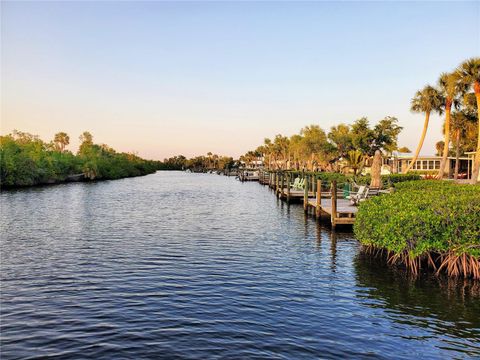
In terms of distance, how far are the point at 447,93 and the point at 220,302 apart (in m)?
50.5

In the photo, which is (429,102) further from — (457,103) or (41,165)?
(41,165)

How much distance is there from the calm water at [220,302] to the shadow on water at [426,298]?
0.12 ft

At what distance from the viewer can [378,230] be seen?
589 inches

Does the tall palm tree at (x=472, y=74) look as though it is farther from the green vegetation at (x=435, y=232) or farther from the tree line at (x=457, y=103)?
the green vegetation at (x=435, y=232)

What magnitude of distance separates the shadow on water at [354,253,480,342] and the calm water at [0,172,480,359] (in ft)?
0.12

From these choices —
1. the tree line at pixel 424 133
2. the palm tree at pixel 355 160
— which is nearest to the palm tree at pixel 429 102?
the tree line at pixel 424 133

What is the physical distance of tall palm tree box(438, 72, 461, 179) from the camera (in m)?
45.0

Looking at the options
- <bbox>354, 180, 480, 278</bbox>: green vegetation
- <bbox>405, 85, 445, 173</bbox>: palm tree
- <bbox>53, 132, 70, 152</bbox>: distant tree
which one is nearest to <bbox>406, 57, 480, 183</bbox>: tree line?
<bbox>405, 85, 445, 173</bbox>: palm tree

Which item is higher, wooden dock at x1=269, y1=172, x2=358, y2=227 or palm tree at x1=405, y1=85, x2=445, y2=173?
palm tree at x1=405, y1=85, x2=445, y2=173

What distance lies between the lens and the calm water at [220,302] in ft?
29.0

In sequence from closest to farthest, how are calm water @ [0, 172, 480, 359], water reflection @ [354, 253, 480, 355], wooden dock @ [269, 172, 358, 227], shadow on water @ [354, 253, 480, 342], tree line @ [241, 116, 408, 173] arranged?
1. calm water @ [0, 172, 480, 359]
2. water reflection @ [354, 253, 480, 355]
3. shadow on water @ [354, 253, 480, 342]
4. wooden dock @ [269, 172, 358, 227]
5. tree line @ [241, 116, 408, 173]

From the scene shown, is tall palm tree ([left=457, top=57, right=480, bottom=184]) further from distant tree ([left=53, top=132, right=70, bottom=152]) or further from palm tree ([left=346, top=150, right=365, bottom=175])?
distant tree ([left=53, top=132, right=70, bottom=152])

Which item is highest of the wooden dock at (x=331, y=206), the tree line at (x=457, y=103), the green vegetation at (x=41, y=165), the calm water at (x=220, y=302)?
the tree line at (x=457, y=103)

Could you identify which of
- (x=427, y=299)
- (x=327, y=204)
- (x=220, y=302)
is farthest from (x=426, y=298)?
(x=327, y=204)
